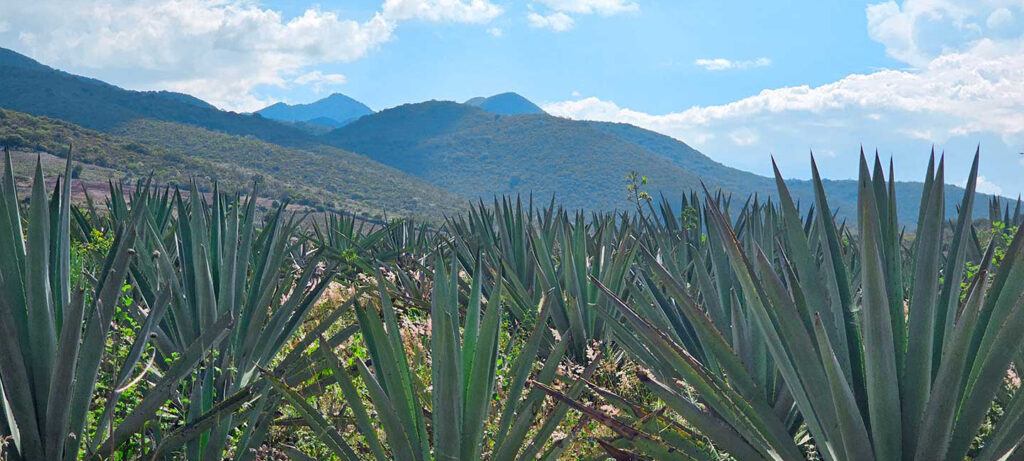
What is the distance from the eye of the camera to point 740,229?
5797 mm

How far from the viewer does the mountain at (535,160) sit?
104750mm

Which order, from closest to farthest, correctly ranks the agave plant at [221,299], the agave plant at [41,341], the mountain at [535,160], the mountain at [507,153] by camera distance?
the agave plant at [41,341] → the agave plant at [221,299] → the mountain at [535,160] → the mountain at [507,153]

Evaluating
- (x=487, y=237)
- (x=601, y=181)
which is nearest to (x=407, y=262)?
(x=487, y=237)

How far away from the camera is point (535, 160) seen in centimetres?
11675

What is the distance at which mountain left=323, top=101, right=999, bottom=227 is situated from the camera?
104750 mm

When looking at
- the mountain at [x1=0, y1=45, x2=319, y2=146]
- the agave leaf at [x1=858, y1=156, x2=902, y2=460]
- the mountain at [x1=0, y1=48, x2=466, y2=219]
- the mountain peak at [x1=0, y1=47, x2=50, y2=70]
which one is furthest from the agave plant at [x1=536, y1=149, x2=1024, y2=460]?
the mountain peak at [x1=0, y1=47, x2=50, y2=70]

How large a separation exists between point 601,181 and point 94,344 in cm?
10501

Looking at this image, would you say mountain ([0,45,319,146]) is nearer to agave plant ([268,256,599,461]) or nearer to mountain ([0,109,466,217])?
mountain ([0,109,466,217])

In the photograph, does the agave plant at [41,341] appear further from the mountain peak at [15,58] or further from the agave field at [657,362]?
the mountain peak at [15,58]

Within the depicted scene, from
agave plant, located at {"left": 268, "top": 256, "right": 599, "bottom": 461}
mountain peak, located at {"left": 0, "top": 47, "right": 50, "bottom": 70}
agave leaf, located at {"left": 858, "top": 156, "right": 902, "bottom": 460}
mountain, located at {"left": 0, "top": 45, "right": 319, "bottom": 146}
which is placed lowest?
agave plant, located at {"left": 268, "top": 256, "right": 599, "bottom": 461}

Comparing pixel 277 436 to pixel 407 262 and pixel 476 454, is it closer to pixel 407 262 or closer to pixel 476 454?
pixel 476 454

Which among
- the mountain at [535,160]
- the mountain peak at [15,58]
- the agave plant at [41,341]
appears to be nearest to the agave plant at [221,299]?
the agave plant at [41,341]

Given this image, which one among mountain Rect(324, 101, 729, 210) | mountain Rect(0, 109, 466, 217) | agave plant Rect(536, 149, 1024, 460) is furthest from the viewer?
mountain Rect(324, 101, 729, 210)

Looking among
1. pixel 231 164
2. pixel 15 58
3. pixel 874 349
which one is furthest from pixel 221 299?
pixel 15 58
